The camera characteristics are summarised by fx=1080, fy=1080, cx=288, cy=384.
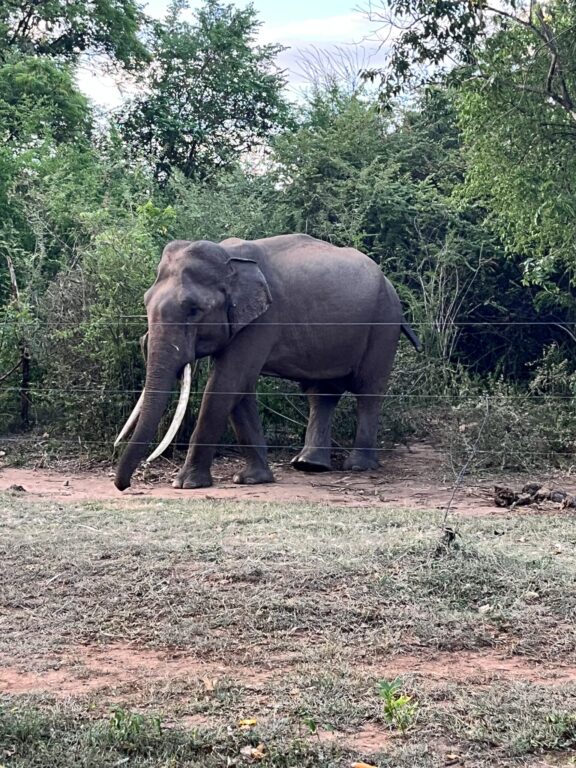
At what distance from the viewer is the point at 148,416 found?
9.10 meters

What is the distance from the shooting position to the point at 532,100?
10.6m

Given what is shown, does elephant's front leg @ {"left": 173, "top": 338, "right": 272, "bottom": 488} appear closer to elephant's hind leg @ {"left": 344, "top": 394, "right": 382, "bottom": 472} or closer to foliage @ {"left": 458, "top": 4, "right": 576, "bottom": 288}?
elephant's hind leg @ {"left": 344, "top": 394, "right": 382, "bottom": 472}

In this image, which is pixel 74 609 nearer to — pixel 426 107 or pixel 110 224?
pixel 110 224

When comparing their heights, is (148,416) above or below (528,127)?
below

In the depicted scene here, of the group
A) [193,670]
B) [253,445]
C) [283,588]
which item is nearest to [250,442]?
[253,445]

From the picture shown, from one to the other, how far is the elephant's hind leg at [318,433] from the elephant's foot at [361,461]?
20cm

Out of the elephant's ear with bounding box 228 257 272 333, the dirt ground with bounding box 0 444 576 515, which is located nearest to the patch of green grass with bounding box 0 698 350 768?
the dirt ground with bounding box 0 444 576 515

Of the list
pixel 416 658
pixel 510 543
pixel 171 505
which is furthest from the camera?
pixel 171 505

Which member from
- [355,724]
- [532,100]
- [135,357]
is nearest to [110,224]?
[135,357]

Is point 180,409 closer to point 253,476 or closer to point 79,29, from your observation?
point 253,476

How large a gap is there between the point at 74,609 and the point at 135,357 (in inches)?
228

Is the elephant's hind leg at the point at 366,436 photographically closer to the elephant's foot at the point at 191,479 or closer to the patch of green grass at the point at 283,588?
the elephant's foot at the point at 191,479

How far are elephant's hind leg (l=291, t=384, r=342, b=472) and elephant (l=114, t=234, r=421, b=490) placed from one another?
0.5 inches

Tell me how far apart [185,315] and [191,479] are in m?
1.48
